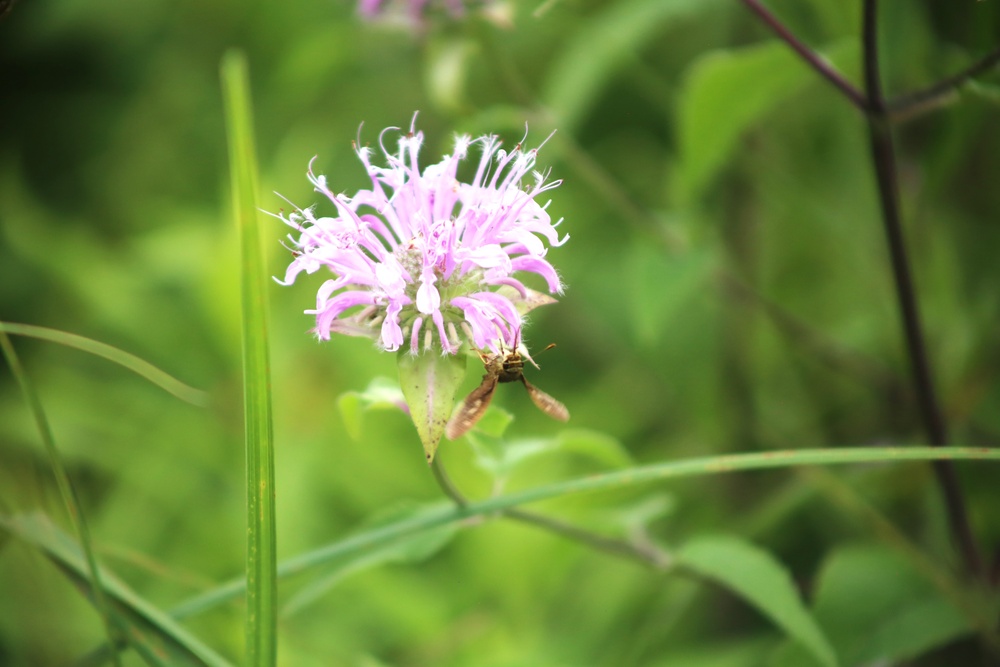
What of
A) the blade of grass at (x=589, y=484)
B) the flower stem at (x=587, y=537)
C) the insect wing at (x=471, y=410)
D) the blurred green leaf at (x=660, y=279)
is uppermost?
the insect wing at (x=471, y=410)

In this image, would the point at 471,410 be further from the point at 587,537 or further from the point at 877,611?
the point at 877,611

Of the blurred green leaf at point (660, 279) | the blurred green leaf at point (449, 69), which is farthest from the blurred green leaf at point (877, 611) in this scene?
the blurred green leaf at point (449, 69)

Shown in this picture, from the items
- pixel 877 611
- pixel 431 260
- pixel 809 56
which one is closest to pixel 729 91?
pixel 809 56

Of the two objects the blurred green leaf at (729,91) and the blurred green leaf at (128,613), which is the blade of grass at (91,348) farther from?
the blurred green leaf at (729,91)

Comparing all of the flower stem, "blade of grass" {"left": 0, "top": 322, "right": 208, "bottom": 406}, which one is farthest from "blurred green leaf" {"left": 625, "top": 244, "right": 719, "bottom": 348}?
"blade of grass" {"left": 0, "top": 322, "right": 208, "bottom": 406}

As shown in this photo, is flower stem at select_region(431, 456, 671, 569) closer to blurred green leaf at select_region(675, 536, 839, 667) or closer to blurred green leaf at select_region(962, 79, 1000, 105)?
blurred green leaf at select_region(675, 536, 839, 667)

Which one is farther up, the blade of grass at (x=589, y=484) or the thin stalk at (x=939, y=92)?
the thin stalk at (x=939, y=92)

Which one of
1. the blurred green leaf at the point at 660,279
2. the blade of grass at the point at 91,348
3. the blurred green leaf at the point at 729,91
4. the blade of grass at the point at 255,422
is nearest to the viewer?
the blade of grass at the point at 255,422
